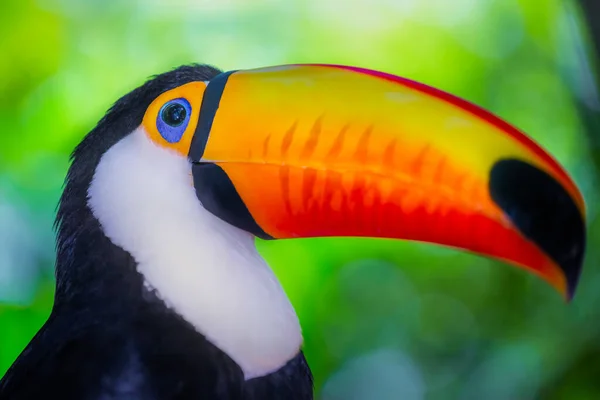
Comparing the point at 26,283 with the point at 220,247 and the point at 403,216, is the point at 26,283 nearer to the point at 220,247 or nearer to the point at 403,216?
the point at 220,247

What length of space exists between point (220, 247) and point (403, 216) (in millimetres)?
312

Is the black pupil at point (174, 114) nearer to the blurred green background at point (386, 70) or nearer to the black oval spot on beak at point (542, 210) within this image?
the blurred green background at point (386, 70)

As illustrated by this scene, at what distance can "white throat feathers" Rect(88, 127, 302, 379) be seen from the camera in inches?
40.1

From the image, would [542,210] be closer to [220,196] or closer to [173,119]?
[220,196]

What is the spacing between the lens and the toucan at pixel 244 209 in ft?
2.97

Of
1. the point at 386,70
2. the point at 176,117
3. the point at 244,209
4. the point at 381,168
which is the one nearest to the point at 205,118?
the point at 176,117

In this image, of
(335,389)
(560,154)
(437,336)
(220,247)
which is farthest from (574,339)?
(220,247)

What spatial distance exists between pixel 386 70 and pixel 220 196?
52cm

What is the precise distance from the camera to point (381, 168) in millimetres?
934

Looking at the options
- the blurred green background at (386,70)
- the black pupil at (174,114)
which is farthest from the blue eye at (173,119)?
the blurred green background at (386,70)

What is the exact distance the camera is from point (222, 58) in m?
1.28

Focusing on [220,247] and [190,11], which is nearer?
[220,247]

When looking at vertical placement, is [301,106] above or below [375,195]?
above

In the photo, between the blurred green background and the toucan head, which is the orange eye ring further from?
the blurred green background
